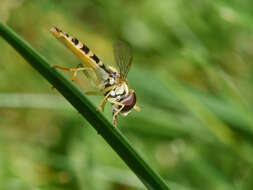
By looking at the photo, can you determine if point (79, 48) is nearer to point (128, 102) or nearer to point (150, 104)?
point (128, 102)

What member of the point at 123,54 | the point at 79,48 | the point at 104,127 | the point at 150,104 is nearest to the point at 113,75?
the point at 123,54

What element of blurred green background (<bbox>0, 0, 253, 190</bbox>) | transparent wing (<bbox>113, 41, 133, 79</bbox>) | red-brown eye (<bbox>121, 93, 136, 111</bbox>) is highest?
blurred green background (<bbox>0, 0, 253, 190</bbox>)

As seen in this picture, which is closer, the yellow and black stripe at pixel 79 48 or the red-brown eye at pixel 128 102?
the yellow and black stripe at pixel 79 48

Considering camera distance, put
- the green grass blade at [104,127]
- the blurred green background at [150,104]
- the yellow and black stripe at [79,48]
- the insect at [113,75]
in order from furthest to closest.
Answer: the blurred green background at [150,104] < the insect at [113,75] < the yellow and black stripe at [79,48] < the green grass blade at [104,127]

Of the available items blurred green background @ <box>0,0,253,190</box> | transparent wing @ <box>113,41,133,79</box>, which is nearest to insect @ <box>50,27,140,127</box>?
transparent wing @ <box>113,41,133,79</box>

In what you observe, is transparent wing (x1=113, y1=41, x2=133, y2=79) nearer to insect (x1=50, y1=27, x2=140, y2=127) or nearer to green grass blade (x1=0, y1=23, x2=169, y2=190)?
insect (x1=50, y1=27, x2=140, y2=127)

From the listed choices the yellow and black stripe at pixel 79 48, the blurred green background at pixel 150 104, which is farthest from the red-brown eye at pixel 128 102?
the blurred green background at pixel 150 104

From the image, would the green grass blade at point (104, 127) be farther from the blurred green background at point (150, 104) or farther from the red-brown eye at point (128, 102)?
the blurred green background at point (150, 104)
